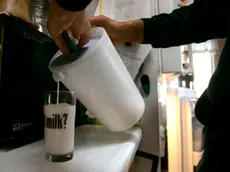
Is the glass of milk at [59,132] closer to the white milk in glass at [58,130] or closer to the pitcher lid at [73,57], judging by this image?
the white milk in glass at [58,130]

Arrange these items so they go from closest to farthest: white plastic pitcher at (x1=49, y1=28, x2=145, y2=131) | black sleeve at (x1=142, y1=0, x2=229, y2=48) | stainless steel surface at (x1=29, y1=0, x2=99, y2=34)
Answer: white plastic pitcher at (x1=49, y1=28, x2=145, y2=131) < black sleeve at (x1=142, y1=0, x2=229, y2=48) < stainless steel surface at (x1=29, y1=0, x2=99, y2=34)

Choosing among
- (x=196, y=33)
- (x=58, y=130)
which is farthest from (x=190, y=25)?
(x=58, y=130)

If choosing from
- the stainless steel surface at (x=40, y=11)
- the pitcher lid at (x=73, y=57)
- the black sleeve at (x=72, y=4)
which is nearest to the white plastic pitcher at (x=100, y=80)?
the pitcher lid at (x=73, y=57)

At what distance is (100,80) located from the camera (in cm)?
51

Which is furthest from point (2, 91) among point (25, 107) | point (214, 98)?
point (214, 98)

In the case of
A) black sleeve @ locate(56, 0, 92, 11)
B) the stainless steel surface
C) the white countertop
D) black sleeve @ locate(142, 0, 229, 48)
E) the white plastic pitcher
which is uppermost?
the stainless steel surface

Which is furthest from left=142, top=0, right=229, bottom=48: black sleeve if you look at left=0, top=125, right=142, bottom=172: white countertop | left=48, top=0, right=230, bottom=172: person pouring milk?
left=0, top=125, right=142, bottom=172: white countertop

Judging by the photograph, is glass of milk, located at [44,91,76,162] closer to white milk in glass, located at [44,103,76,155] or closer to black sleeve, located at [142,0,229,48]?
white milk in glass, located at [44,103,76,155]

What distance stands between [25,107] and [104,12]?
689 mm

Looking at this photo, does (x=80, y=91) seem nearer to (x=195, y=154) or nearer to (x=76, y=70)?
(x=76, y=70)

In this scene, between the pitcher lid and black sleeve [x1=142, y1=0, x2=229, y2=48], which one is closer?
the pitcher lid

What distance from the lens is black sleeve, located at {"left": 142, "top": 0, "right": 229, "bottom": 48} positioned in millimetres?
600

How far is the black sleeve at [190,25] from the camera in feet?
1.97

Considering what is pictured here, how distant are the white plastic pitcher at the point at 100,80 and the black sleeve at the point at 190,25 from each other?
22cm
